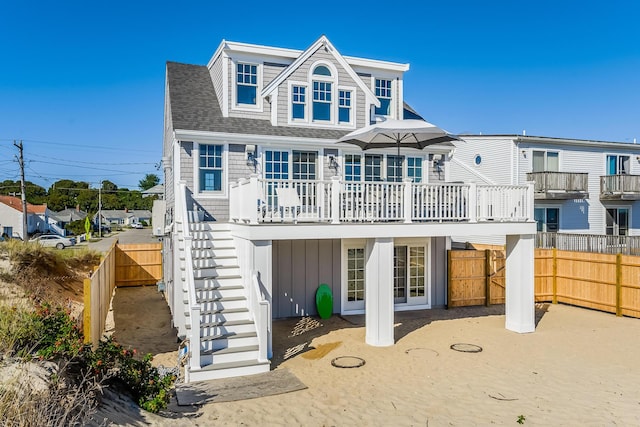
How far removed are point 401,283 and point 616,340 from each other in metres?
Result: 5.86

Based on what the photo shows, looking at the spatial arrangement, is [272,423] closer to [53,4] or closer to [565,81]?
[53,4]

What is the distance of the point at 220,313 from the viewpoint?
9188 millimetres

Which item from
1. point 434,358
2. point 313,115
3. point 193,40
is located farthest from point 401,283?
point 193,40

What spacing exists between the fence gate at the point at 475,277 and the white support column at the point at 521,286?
3016mm

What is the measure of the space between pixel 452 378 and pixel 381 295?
2529 mm

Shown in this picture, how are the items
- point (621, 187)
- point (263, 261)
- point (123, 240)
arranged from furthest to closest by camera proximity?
point (123, 240), point (621, 187), point (263, 261)

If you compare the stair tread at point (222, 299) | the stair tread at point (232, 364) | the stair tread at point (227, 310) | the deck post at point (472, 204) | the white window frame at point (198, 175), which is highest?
the white window frame at point (198, 175)

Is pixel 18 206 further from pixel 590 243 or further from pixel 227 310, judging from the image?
pixel 590 243

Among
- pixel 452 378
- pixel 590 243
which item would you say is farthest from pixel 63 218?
pixel 452 378

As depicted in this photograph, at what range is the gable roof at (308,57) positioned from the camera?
13562mm

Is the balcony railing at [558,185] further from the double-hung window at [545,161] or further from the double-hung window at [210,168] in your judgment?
the double-hung window at [210,168]

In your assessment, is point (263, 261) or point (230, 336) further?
point (263, 261)

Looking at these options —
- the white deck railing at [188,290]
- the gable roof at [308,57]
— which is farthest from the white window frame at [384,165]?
the white deck railing at [188,290]

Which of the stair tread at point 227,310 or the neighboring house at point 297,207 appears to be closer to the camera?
the stair tread at point 227,310
